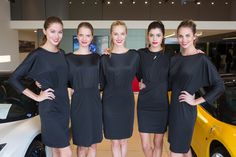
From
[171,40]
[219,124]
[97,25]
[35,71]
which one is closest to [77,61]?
[35,71]

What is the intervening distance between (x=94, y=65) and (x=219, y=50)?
17.5 meters

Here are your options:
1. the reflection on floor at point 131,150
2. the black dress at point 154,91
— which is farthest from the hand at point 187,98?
the reflection on floor at point 131,150

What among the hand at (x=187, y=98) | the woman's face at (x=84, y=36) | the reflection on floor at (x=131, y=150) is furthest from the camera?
the reflection on floor at (x=131, y=150)

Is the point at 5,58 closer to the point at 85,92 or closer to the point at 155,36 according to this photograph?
the point at 85,92

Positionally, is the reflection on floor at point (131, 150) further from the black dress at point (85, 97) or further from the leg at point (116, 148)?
the black dress at point (85, 97)

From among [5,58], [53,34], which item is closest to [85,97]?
[53,34]

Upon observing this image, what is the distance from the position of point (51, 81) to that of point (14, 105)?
84cm

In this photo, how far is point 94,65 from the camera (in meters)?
A: 2.60

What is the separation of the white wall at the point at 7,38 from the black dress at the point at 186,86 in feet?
31.8

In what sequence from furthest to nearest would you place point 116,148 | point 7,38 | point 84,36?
point 7,38
point 116,148
point 84,36

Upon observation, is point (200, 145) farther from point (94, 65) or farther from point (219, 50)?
point (219, 50)

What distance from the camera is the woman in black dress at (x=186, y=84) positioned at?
98.1 inches

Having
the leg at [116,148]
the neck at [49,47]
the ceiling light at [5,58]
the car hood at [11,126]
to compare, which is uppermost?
the neck at [49,47]

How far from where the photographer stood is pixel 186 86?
2525 millimetres
